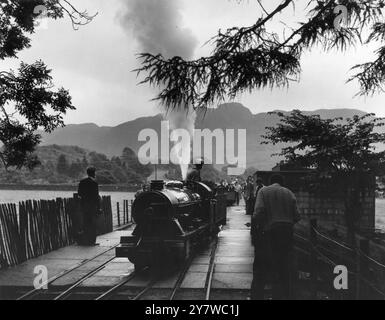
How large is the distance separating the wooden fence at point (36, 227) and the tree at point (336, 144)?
588 centimetres

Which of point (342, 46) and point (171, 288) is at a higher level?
point (342, 46)

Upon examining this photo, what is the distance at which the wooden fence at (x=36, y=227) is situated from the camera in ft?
30.5

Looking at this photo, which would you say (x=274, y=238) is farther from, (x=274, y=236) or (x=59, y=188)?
(x=59, y=188)

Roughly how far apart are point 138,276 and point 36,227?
3202 millimetres

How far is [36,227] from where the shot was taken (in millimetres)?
10602

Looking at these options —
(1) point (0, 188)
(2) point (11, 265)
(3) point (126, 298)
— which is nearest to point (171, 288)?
(3) point (126, 298)

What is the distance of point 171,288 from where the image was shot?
302 inches

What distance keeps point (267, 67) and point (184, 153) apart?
12256 mm

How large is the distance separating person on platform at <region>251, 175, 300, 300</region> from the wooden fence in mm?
5138

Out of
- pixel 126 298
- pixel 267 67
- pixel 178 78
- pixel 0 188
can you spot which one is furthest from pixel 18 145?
pixel 0 188
